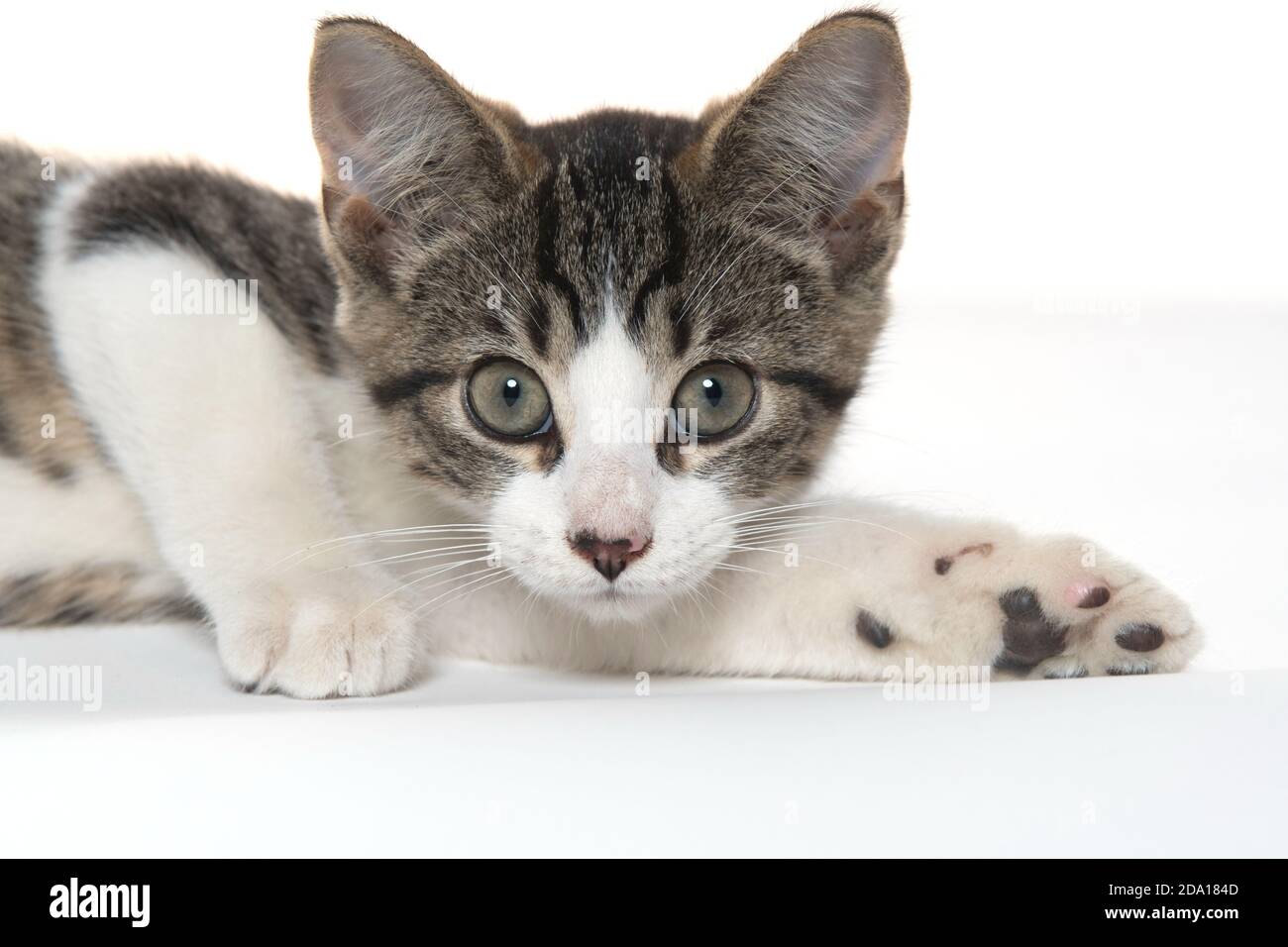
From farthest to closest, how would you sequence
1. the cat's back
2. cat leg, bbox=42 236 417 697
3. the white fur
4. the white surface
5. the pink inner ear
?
1. the cat's back
2. the pink inner ear
3. cat leg, bbox=42 236 417 697
4. the white fur
5. the white surface

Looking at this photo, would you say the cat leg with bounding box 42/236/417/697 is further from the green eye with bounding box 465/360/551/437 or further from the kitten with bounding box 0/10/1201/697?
the green eye with bounding box 465/360/551/437

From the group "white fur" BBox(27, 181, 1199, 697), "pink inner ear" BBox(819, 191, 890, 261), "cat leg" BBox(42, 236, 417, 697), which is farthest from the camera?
"pink inner ear" BBox(819, 191, 890, 261)

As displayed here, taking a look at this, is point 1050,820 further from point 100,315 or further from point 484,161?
point 100,315

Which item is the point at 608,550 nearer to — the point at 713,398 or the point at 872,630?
the point at 713,398

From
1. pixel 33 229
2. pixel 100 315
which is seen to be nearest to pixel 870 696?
pixel 100 315

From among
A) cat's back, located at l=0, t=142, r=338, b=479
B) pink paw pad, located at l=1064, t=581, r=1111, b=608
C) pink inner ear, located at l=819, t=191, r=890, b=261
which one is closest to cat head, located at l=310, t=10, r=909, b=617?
pink inner ear, located at l=819, t=191, r=890, b=261

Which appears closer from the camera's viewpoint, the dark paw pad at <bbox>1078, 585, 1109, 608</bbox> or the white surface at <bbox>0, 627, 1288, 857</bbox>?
the white surface at <bbox>0, 627, 1288, 857</bbox>

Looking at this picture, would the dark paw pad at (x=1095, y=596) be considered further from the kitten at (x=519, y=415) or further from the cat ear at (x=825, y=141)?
the cat ear at (x=825, y=141)

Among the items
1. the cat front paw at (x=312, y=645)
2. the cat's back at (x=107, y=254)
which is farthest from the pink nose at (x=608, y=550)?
the cat's back at (x=107, y=254)
